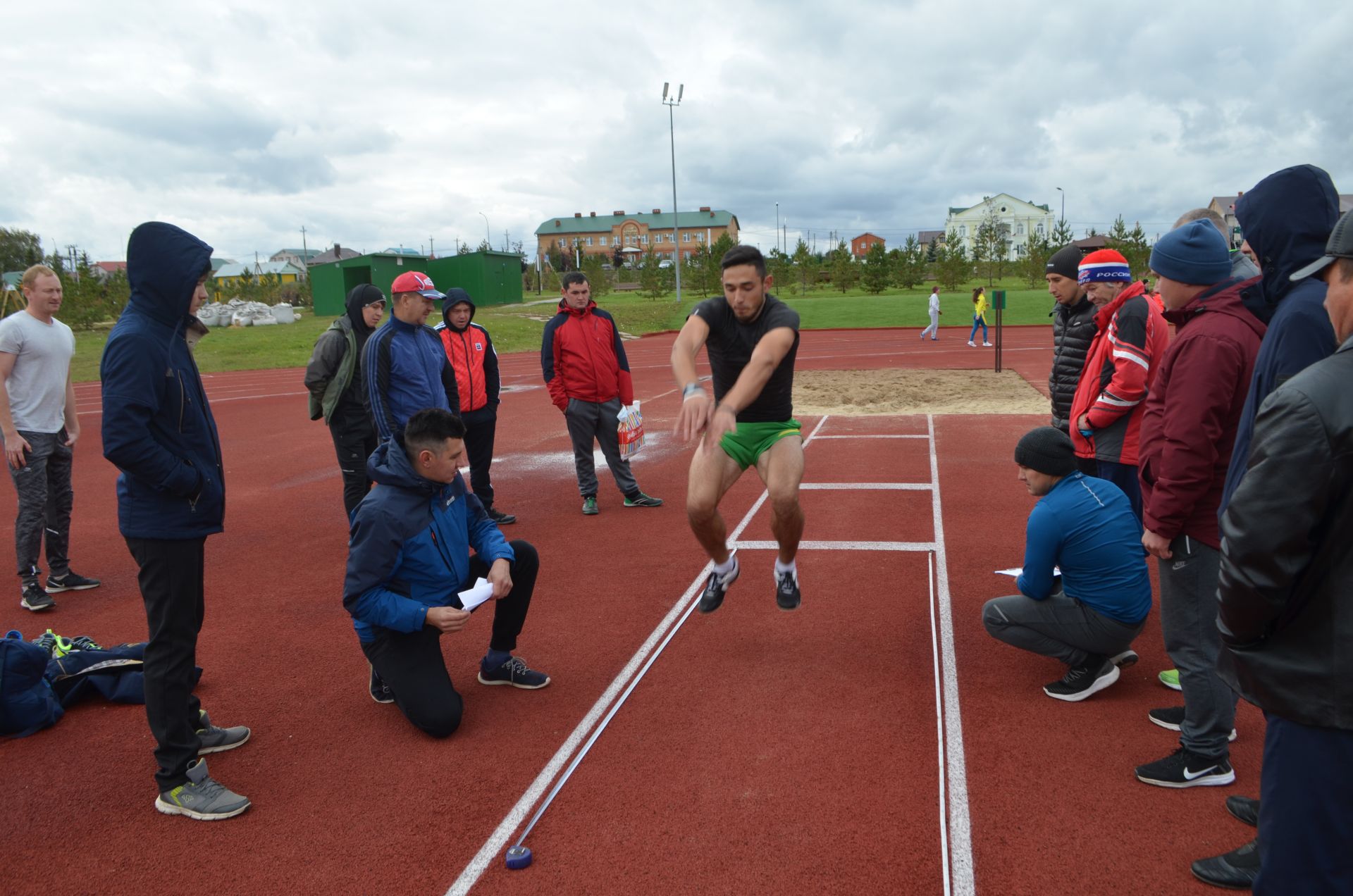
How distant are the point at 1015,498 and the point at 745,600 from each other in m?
3.74

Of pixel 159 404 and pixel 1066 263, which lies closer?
pixel 159 404

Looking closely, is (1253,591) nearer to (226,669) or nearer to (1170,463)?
(1170,463)

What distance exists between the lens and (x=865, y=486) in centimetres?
902

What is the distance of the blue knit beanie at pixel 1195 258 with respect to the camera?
352 cm

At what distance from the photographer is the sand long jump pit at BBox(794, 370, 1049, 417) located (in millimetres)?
14086

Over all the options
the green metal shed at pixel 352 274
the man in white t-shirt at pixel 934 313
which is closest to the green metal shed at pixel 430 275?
the green metal shed at pixel 352 274

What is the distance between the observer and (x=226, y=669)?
16.4 ft

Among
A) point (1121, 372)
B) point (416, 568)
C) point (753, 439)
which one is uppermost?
point (1121, 372)

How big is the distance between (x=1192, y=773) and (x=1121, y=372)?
87.4 inches

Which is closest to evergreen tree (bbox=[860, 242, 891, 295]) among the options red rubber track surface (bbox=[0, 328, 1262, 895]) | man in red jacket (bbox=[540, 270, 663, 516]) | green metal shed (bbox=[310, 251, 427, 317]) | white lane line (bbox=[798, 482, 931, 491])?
green metal shed (bbox=[310, 251, 427, 317])

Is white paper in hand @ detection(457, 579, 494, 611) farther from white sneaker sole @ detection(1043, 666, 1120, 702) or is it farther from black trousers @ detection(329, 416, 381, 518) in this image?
black trousers @ detection(329, 416, 381, 518)

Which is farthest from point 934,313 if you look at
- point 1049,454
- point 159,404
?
point 159,404

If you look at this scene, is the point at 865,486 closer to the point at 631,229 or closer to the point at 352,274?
the point at 352,274

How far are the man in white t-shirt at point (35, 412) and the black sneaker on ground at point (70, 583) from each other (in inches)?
5.5
